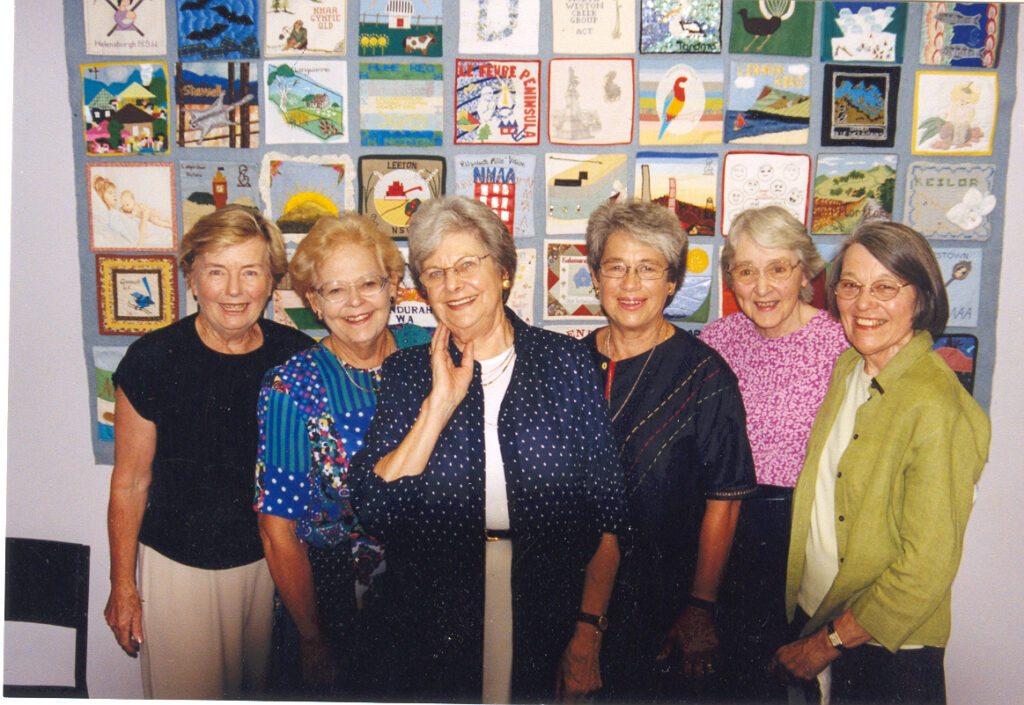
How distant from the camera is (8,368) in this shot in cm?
173

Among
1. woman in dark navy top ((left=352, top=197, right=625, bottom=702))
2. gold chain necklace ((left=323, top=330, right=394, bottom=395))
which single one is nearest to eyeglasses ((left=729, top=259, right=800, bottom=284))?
woman in dark navy top ((left=352, top=197, right=625, bottom=702))

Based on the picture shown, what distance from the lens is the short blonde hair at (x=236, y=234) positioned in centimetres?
161

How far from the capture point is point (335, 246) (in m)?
1.56

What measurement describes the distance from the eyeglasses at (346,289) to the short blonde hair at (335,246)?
0.04 metres

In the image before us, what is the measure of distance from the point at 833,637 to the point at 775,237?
3.31 ft

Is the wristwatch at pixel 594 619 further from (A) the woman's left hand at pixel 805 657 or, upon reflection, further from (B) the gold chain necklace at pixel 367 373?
(B) the gold chain necklace at pixel 367 373

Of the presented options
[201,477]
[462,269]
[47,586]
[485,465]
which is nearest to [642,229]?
[462,269]

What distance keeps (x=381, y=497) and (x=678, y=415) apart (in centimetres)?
76

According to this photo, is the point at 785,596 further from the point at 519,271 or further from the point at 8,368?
the point at 8,368

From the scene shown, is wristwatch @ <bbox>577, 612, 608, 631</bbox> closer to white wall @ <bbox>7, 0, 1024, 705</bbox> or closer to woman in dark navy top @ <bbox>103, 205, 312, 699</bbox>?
woman in dark navy top @ <bbox>103, 205, 312, 699</bbox>

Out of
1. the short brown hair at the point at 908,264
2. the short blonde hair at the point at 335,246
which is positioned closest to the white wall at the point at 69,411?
the short brown hair at the point at 908,264

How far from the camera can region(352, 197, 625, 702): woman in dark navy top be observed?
5.06ft

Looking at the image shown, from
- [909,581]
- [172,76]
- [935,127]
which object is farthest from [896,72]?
[172,76]

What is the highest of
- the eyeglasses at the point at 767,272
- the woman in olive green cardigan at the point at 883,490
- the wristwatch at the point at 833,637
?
the eyeglasses at the point at 767,272
